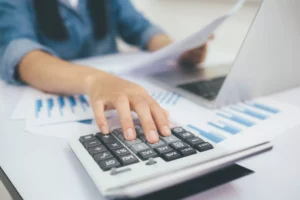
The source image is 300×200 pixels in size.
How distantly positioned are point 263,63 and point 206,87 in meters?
0.09

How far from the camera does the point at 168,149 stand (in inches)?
10.6

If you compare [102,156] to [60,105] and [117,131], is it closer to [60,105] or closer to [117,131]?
[117,131]

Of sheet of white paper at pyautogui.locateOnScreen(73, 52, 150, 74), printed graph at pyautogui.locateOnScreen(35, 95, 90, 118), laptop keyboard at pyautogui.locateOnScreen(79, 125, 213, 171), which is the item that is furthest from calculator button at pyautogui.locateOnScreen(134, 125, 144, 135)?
sheet of white paper at pyautogui.locateOnScreen(73, 52, 150, 74)

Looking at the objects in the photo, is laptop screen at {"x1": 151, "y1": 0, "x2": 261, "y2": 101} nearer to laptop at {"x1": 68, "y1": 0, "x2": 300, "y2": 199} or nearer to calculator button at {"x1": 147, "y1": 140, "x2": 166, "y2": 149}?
laptop at {"x1": 68, "y1": 0, "x2": 300, "y2": 199}

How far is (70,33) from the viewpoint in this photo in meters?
0.78

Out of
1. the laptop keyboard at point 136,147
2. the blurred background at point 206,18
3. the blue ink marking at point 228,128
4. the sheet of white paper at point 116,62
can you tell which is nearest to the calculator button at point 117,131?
the laptop keyboard at point 136,147

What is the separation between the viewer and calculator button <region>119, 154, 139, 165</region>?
0.25 metres

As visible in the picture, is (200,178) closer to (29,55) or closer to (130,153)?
(130,153)

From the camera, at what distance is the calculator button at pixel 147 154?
0.85ft

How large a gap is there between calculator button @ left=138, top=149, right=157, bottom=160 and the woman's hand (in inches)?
0.8

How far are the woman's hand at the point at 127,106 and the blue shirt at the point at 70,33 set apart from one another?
9.6 inches

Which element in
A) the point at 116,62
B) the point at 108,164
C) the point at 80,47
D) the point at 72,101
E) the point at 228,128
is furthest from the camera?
the point at 80,47

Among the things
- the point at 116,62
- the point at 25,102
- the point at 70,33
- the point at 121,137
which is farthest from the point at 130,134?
the point at 70,33

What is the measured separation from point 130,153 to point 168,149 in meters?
0.03
